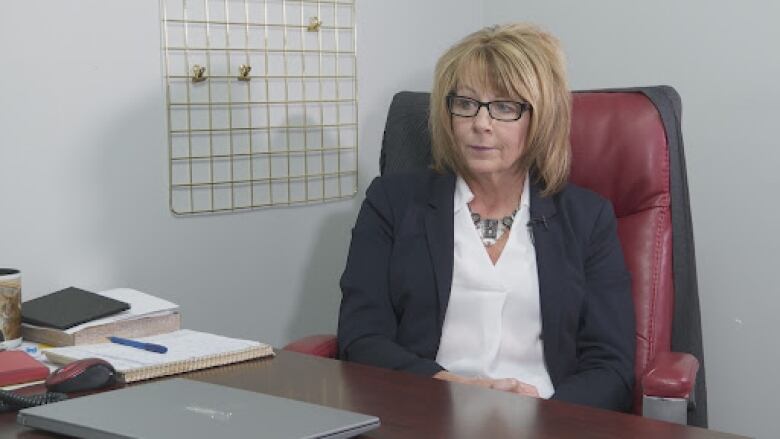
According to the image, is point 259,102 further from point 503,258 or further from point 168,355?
point 168,355

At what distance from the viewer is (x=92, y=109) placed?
2104 millimetres

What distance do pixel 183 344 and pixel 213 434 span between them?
0.54 m

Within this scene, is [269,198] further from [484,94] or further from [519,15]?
[519,15]

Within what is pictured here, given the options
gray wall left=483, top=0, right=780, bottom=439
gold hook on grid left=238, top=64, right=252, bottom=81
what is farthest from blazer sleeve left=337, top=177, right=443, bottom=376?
gray wall left=483, top=0, right=780, bottom=439

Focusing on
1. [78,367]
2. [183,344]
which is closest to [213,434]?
[78,367]

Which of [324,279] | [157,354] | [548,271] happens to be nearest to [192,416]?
[157,354]

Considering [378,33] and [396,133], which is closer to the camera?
[396,133]

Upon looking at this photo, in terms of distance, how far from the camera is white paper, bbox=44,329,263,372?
1597 millimetres

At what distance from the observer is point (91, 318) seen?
1.81 meters

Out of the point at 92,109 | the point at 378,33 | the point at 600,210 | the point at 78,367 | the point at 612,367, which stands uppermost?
the point at 378,33

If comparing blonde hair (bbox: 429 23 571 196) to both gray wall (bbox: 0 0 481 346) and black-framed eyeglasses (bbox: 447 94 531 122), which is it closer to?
black-framed eyeglasses (bbox: 447 94 531 122)

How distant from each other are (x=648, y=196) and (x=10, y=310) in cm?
115

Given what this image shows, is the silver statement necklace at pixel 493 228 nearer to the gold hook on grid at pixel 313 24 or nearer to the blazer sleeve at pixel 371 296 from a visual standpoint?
the blazer sleeve at pixel 371 296

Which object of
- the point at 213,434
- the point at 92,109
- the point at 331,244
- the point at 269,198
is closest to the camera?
the point at 213,434
